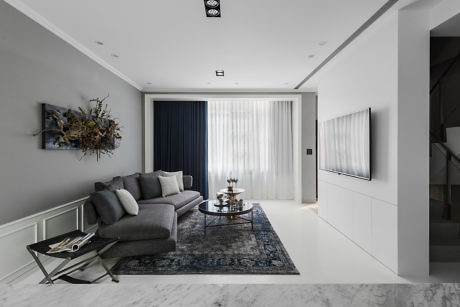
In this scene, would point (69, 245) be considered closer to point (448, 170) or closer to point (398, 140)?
point (398, 140)

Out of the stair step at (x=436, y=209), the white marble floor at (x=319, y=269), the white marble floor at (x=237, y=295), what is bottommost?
the white marble floor at (x=319, y=269)

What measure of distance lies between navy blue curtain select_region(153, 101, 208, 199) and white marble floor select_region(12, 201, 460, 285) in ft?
9.20

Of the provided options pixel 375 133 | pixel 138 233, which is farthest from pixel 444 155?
pixel 138 233

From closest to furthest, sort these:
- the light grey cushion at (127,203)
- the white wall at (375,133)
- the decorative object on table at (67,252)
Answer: the decorative object on table at (67,252) → the white wall at (375,133) → the light grey cushion at (127,203)

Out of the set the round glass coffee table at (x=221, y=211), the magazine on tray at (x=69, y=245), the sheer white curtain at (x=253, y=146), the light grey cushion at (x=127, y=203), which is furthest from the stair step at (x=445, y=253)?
the magazine on tray at (x=69, y=245)

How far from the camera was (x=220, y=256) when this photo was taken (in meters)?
2.80

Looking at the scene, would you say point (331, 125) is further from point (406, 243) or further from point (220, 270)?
point (220, 270)

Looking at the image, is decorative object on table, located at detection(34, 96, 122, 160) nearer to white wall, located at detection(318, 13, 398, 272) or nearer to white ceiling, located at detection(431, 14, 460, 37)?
white wall, located at detection(318, 13, 398, 272)

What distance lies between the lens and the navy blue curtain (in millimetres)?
5871

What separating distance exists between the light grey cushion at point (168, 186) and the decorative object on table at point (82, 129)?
108 centimetres

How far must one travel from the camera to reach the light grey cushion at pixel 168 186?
14.6 feet

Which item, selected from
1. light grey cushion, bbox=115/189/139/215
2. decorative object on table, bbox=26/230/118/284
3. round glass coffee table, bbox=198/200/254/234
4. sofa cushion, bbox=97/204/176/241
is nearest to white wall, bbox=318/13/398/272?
round glass coffee table, bbox=198/200/254/234

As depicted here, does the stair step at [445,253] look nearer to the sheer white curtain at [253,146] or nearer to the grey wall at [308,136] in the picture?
the grey wall at [308,136]

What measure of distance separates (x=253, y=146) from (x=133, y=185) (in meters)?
3.17
